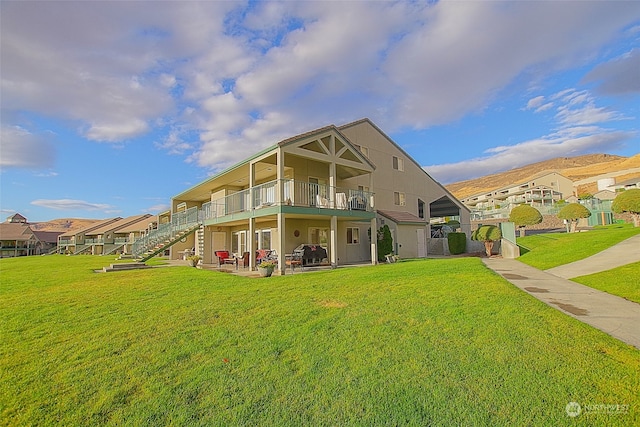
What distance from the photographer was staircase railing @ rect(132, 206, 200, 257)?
2212cm

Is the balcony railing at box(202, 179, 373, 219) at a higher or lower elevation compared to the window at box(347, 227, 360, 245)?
higher

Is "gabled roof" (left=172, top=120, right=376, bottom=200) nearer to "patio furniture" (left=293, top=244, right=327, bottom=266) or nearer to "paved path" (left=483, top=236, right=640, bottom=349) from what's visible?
"patio furniture" (left=293, top=244, right=327, bottom=266)

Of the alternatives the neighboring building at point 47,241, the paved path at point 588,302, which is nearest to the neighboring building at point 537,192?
the paved path at point 588,302

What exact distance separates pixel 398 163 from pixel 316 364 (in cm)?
2205

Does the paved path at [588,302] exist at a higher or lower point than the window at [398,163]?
lower

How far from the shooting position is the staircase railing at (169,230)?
2212cm

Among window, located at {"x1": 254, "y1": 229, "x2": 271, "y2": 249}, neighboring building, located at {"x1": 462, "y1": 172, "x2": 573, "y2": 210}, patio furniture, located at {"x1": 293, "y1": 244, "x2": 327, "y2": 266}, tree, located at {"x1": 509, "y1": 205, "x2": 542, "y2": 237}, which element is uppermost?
neighboring building, located at {"x1": 462, "y1": 172, "x2": 573, "y2": 210}

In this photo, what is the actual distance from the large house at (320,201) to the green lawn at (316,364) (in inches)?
284

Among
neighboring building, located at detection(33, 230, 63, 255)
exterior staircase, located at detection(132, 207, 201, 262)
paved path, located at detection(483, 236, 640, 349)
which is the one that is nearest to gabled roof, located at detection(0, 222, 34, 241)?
neighboring building, located at detection(33, 230, 63, 255)

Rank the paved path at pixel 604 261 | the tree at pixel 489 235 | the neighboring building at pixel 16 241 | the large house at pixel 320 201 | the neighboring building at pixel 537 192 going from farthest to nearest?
the neighboring building at pixel 537 192, the neighboring building at pixel 16 241, the tree at pixel 489 235, the large house at pixel 320 201, the paved path at pixel 604 261

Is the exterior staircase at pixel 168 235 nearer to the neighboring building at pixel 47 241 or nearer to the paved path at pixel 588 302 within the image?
the paved path at pixel 588 302

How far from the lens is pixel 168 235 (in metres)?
22.6

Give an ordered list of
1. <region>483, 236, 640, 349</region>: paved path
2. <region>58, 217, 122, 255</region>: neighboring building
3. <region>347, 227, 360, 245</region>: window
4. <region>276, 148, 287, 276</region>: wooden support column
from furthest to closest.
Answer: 1. <region>58, 217, 122, 255</region>: neighboring building
2. <region>347, 227, 360, 245</region>: window
3. <region>276, 148, 287, 276</region>: wooden support column
4. <region>483, 236, 640, 349</region>: paved path

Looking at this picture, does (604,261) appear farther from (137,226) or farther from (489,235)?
(137,226)
